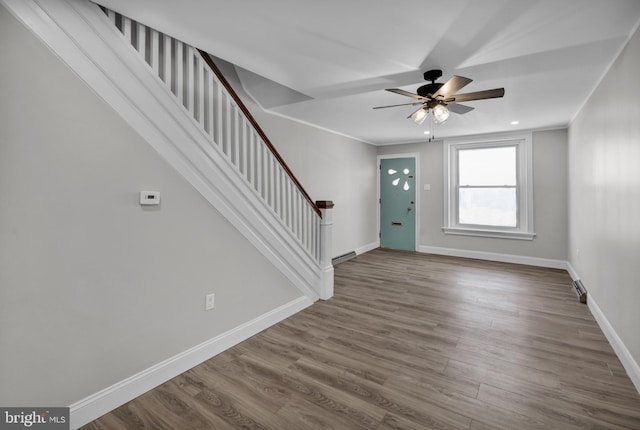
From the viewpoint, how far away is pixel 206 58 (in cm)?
236

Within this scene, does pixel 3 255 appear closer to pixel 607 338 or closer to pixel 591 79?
pixel 607 338

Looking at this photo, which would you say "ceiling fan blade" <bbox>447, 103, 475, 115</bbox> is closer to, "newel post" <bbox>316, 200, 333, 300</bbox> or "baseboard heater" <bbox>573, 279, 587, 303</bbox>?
"newel post" <bbox>316, 200, 333, 300</bbox>

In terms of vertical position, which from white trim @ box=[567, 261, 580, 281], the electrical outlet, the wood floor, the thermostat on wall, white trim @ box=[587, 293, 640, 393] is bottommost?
the wood floor

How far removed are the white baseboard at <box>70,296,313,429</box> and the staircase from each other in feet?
2.07

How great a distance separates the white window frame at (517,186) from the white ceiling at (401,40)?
1.85 m

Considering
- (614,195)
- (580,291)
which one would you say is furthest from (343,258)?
(614,195)

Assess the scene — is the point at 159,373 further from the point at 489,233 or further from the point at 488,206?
the point at 488,206

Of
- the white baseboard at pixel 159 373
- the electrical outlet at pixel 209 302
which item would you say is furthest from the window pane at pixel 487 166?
the electrical outlet at pixel 209 302

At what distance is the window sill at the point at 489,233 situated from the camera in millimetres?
5234

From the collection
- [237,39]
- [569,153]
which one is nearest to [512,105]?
[569,153]

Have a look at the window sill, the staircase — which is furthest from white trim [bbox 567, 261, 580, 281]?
the staircase

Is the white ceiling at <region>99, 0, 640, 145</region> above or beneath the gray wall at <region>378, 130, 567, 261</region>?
above

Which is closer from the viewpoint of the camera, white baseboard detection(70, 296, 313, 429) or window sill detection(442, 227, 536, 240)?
white baseboard detection(70, 296, 313, 429)

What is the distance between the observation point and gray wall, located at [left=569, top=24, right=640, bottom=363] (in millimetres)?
2041
